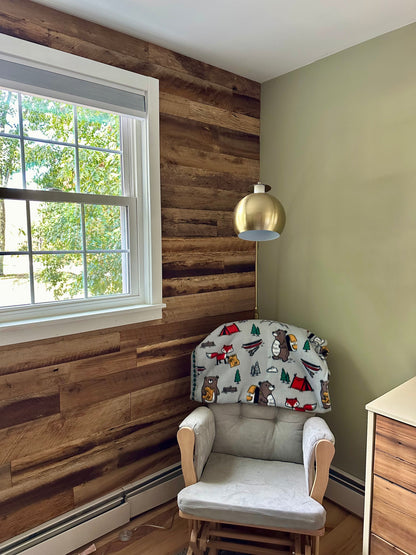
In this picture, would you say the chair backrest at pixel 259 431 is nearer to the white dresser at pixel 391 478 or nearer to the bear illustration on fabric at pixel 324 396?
the bear illustration on fabric at pixel 324 396

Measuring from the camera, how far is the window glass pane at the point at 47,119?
167cm

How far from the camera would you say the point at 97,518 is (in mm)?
1879

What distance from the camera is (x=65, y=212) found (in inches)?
71.0

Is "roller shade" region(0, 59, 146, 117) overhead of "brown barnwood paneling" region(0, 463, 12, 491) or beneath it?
overhead

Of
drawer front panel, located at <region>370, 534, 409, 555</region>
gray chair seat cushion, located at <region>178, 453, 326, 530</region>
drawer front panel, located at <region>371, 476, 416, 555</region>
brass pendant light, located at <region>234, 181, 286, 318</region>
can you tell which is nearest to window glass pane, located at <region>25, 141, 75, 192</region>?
brass pendant light, located at <region>234, 181, 286, 318</region>

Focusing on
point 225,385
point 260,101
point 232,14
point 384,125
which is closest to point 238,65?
point 260,101

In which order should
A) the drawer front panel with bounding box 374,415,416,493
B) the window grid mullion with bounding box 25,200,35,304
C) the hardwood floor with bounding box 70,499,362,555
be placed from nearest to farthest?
the drawer front panel with bounding box 374,415,416,493 → the window grid mullion with bounding box 25,200,35,304 → the hardwood floor with bounding box 70,499,362,555

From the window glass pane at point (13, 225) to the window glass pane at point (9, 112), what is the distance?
0.31 meters

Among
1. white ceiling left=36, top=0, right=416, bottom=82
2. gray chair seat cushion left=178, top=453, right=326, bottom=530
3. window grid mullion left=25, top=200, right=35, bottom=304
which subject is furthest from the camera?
window grid mullion left=25, top=200, right=35, bottom=304

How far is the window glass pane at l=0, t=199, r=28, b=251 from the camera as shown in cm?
165


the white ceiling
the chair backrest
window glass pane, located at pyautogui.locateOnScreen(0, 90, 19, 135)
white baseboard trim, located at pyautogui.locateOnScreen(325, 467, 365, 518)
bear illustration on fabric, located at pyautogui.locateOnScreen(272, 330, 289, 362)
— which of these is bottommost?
white baseboard trim, located at pyautogui.locateOnScreen(325, 467, 365, 518)

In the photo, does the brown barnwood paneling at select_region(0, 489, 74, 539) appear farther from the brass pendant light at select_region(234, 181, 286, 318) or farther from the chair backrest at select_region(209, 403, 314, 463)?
the brass pendant light at select_region(234, 181, 286, 318)

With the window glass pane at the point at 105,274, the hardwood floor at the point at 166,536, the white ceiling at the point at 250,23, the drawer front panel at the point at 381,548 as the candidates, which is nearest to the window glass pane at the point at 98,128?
the white ceiling at the point at 250,23

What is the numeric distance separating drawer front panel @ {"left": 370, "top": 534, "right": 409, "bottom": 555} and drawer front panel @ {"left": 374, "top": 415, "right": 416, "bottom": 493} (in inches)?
10.3
